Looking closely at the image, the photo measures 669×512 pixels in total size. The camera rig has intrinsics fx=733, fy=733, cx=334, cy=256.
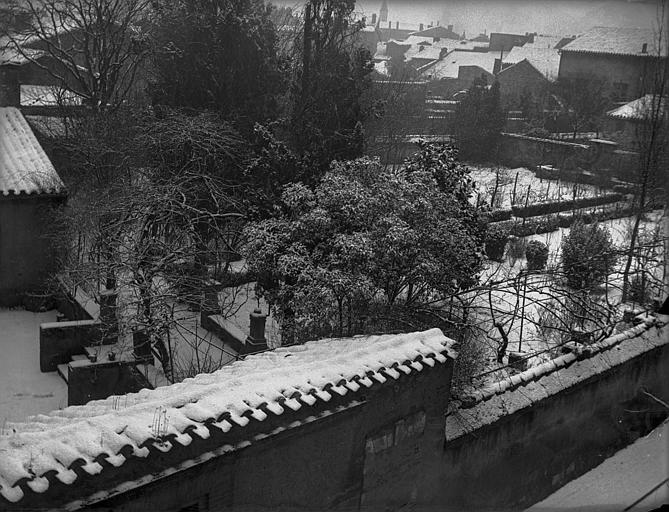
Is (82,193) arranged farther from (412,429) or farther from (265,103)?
(412,429)

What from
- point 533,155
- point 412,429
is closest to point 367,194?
point 412,429

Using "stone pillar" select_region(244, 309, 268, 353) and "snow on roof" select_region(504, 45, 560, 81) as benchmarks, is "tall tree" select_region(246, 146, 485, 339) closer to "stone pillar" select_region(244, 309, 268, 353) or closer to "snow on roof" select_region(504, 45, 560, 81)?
"stone pillar" select_region(244, 309, 268, 353)

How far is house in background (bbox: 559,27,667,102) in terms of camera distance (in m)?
29.3

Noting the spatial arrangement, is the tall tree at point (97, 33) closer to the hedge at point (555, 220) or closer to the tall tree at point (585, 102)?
the hedge at point (555, 220)

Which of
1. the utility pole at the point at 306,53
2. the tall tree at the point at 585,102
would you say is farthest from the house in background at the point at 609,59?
the utility pole at the point at 306,53

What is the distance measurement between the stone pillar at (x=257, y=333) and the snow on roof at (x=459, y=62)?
86.5ft

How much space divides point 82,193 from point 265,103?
4040 mm

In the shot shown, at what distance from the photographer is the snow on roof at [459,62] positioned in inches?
1398

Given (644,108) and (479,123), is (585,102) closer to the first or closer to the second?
(479,123)

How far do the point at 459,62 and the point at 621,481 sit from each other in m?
31.6

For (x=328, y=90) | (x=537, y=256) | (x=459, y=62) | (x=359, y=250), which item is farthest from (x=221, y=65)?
(x=459, y=62)

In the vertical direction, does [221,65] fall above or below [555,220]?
above

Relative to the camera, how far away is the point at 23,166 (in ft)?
42.7

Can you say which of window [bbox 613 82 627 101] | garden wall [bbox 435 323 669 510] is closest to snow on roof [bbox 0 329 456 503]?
garden wall [bbox 435 323 669 510]
